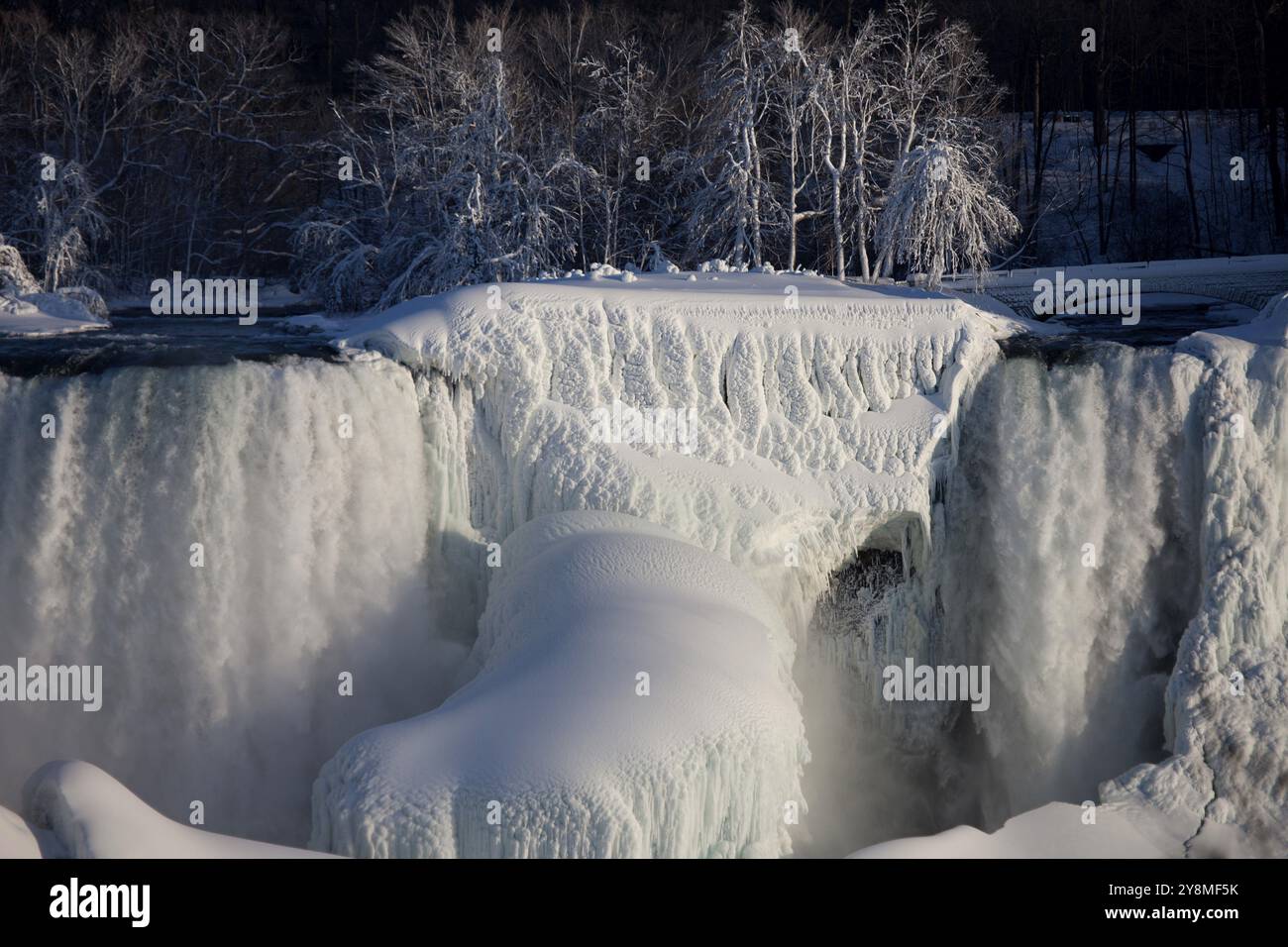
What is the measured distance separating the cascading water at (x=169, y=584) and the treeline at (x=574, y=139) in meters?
8.97

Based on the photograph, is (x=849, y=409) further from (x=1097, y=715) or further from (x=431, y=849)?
(x=431, y=849)

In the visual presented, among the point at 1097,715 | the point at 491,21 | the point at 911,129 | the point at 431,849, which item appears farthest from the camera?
the point at 491,21

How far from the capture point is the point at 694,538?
10.7 m

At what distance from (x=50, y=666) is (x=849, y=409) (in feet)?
20.1

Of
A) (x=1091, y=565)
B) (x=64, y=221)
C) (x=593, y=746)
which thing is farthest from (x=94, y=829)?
(x=64, y=221)

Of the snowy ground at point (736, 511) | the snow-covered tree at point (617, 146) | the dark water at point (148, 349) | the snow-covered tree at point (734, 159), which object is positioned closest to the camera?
the snowy ground at point (736, 511)

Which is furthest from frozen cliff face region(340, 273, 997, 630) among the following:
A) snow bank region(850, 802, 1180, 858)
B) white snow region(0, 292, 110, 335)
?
white snow region(0, 292, 110, 335)

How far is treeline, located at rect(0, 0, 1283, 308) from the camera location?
20.1 m

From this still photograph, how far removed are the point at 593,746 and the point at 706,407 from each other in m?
3.94

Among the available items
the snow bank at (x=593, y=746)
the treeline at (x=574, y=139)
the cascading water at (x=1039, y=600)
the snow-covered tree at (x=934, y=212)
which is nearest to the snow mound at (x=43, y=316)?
the treeline at (x=574, y=139)

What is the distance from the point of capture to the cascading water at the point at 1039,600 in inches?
422

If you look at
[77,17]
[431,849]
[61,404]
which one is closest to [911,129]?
[61,404]

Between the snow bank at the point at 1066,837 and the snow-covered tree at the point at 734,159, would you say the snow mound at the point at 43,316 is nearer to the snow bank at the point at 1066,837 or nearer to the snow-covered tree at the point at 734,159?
the snow-covered tree at the point at 734,159

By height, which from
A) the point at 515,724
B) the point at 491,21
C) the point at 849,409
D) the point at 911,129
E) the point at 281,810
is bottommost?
the point at 281,810
